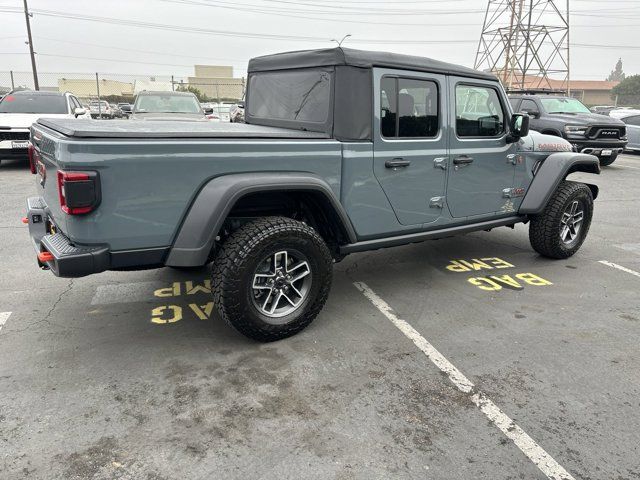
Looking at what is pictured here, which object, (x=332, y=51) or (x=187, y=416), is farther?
(x=332, y=51)

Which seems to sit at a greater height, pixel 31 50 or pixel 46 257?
pixel 31 50

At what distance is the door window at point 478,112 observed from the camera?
4.20 m

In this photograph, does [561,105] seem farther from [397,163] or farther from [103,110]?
[103,110]

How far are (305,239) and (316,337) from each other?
2.39 feet

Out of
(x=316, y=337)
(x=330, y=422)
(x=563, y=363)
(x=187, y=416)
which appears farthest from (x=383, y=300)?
(x=187, y=416)

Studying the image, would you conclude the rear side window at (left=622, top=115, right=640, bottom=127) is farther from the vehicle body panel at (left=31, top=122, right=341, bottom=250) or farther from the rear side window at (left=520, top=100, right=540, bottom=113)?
the vehicle body panel at (left=31, top=122, right=341, bottom=250)

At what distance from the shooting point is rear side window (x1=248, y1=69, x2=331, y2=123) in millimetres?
3650

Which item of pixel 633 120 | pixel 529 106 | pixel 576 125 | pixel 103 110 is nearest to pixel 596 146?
pixel 576 125

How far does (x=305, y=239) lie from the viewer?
3283mm

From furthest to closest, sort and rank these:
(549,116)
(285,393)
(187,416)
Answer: (549,116) → (285,393) → (187,416)

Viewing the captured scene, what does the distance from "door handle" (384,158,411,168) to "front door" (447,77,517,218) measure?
0.54 meters

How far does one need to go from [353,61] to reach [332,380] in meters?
2.15

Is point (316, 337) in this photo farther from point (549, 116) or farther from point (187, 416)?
point (549, 116)

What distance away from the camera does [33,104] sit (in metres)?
11.0
